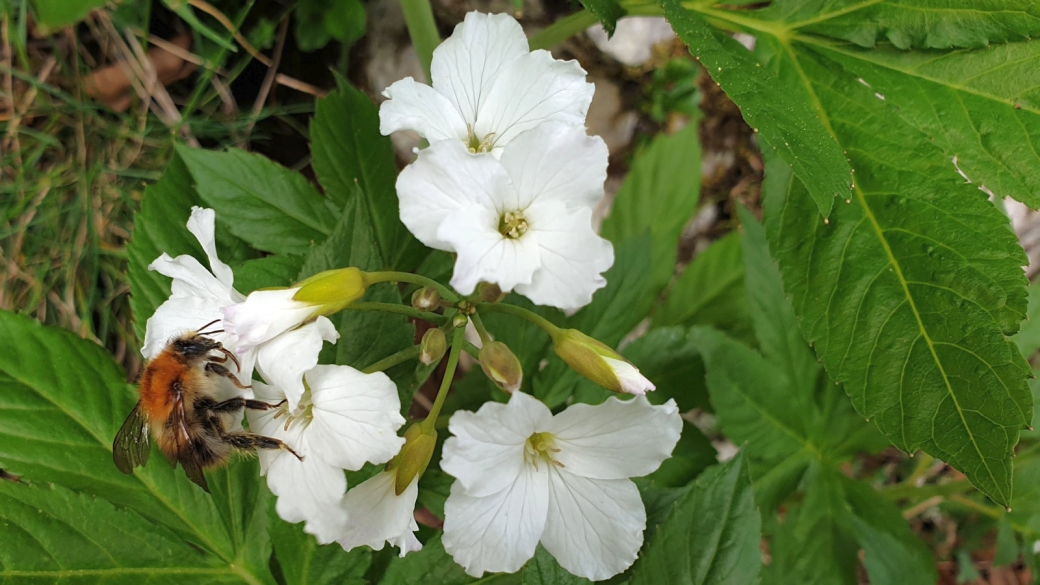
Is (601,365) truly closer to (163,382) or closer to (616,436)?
(616,436)

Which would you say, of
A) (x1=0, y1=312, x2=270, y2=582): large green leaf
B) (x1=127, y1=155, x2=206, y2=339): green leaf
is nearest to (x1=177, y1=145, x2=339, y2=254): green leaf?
(x1=127, y1=155, x2=206, y2=339): green leaf

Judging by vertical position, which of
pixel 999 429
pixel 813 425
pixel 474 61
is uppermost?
pixel 474 61

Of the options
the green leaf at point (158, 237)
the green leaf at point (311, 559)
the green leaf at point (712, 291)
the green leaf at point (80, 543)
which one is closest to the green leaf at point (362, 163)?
the green leaf at point (158, 237)

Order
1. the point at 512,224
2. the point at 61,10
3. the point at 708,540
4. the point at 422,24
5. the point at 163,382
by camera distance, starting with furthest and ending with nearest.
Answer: the point at 422,24 → the point at 708,540 → the point at 163,382 → the point at 512,224 → the point at 61,10

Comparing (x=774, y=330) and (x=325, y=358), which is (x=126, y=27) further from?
(x=774, y=330)

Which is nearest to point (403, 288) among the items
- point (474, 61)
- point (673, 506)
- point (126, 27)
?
point (474, 61)

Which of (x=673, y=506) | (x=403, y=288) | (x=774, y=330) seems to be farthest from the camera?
(x=774, y=330)

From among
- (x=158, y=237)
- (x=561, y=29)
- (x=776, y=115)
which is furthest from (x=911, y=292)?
(x=158, y=237)
